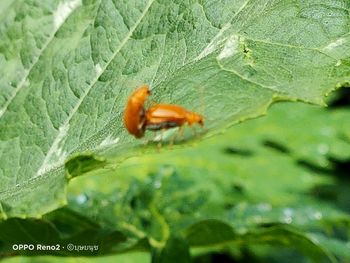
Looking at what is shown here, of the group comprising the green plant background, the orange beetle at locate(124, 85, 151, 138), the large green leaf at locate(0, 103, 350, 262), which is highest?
the orange beetle at locate(124, 85, 151, 138)

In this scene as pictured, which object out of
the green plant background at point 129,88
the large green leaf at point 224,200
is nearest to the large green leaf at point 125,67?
the green plant background at point 129,88

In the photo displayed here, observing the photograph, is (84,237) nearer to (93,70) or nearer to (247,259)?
(93,70)

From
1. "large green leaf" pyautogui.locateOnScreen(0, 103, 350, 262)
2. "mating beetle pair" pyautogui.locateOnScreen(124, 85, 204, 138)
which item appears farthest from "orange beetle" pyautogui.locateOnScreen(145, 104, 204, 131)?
"large green leaf" pyautogui.locateOnScreen(0, 103, 350, 262)

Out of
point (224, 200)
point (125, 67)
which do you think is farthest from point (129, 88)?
point (224, 200)

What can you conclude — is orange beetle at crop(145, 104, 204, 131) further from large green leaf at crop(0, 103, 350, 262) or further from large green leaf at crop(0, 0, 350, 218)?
large green leaf at crop(0, 103, 350, 262)

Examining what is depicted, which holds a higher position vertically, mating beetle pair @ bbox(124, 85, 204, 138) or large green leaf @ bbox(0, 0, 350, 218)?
mating beetle pair @ bbox(124, 85, 204, 138)

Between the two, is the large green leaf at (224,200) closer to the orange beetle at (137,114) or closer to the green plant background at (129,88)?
the green plant background at (129,88)

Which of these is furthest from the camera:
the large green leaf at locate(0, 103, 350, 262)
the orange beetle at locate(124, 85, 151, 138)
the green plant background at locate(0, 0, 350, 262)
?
the large green leaf at locate(0, 103, 350, 262)
